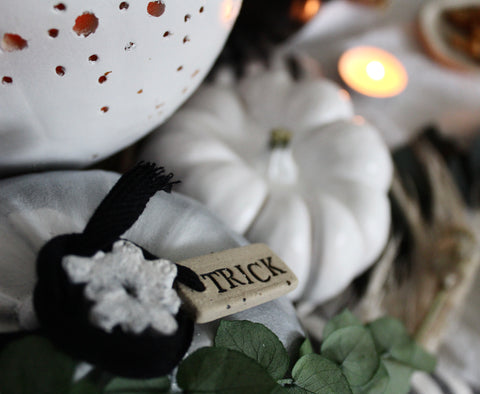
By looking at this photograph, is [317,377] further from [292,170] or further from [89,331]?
[292,170]

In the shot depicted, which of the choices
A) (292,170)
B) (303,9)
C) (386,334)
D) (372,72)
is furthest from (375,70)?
(386,334)

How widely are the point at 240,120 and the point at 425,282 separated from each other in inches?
11.6

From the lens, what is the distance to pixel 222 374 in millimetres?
232

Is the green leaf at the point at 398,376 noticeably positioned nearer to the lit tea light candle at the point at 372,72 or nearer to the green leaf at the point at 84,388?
the green leaf at the point at 84,388

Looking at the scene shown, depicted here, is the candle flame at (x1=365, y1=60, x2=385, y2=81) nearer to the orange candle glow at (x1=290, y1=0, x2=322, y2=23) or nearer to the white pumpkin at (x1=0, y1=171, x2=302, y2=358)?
the orange candle glow at (x1=290, y1=0, x2=322, y2=23)

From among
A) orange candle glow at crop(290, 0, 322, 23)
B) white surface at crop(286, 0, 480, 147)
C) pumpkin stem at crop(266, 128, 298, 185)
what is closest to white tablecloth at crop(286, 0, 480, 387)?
white surface at crop(286, 0, 480, 147)

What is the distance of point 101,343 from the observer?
21 cm

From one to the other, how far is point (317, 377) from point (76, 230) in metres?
0.16

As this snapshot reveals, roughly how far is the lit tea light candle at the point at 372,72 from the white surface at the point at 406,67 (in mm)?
15

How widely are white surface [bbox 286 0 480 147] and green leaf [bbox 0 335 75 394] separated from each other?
1.97ft

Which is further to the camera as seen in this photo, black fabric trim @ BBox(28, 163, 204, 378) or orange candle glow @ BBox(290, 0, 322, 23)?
orange candle glow @ BBox(290, 0, 322, 23)

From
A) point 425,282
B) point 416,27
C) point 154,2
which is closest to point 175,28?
point 154,2

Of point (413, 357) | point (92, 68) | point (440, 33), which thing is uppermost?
point (92, 68)

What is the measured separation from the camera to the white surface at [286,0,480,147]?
0.78 meters
